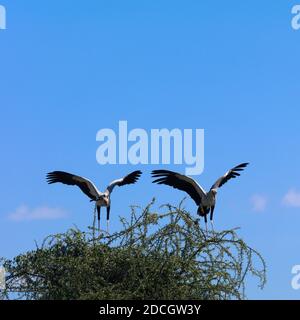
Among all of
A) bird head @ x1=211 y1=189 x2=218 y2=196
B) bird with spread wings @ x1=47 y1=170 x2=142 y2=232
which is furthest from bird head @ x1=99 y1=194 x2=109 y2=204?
bird head @ x1=211 y1=189 x2=218 y2=196

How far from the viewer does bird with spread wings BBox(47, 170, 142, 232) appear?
715 inches

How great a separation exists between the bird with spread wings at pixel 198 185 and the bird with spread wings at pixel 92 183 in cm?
121

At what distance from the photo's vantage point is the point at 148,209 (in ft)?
41.1

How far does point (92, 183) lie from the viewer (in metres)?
18.6

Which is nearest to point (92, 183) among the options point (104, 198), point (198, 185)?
point (104, 198)

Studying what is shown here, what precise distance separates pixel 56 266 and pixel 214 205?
5.75m

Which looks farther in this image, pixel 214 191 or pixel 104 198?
pixel 104 198

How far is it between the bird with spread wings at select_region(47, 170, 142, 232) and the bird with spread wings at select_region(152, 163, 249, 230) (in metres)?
1.21

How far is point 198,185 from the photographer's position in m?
17.7

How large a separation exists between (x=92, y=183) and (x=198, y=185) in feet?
7.94

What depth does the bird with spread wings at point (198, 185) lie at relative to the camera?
1675cm

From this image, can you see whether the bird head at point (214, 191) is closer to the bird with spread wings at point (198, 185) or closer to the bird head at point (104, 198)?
the bird with spread wings at point (198, 185)

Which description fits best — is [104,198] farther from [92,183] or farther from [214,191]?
[214,191]
